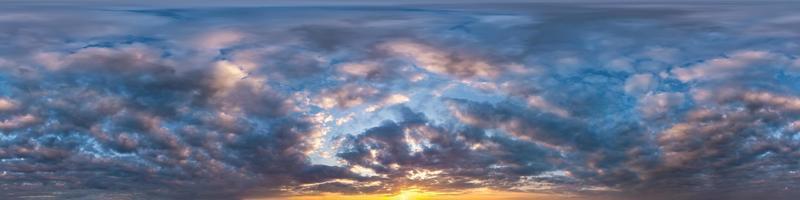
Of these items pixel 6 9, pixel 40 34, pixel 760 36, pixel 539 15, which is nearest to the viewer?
pixel 6 9

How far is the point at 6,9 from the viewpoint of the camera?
16.1 metres

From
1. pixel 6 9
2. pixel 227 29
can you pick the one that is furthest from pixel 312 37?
pixel 6 9

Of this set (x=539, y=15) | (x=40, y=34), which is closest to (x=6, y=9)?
(x=40, y=34)

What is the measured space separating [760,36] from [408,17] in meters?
9.60

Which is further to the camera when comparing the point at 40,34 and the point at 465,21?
the point at 40,34

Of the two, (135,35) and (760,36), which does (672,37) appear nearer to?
(760,36)

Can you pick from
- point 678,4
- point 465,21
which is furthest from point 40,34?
point 678,4

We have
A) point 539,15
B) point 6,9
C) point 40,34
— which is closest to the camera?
point 6,9

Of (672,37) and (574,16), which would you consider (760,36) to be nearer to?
(672,37)

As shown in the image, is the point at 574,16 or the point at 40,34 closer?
the point at 574,16

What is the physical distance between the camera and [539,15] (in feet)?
56.3

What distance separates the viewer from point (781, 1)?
16953 millimetres

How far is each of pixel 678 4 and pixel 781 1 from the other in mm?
2316

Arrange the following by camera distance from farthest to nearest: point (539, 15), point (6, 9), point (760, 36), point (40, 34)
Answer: point (760, 36) < point (40, 34) < point (539, 15) < point (6, 9)
